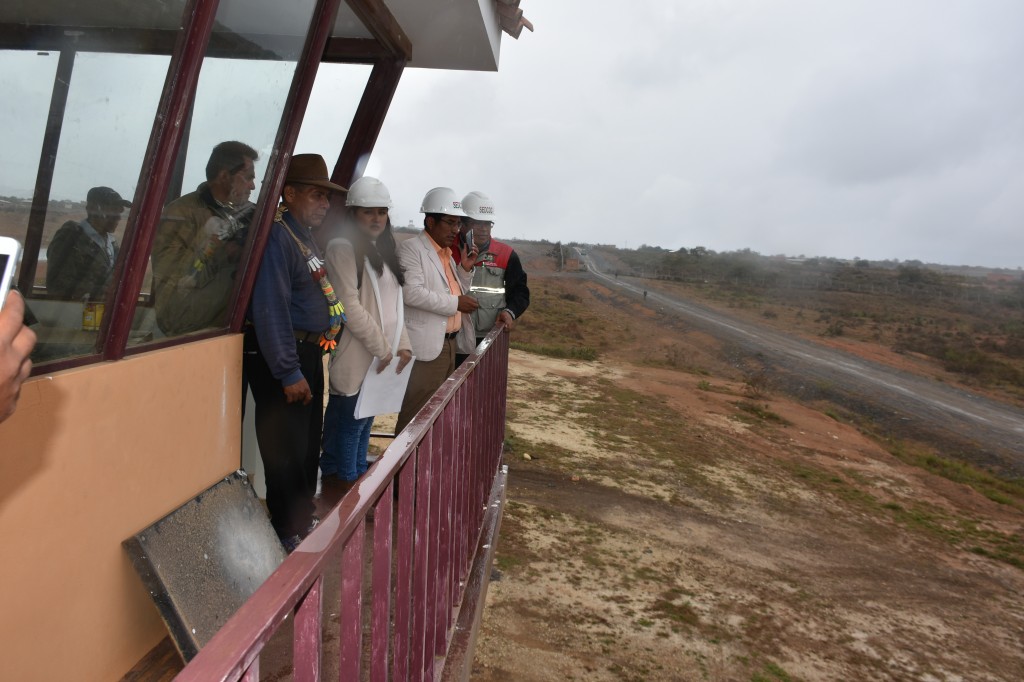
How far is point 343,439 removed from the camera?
4105mm

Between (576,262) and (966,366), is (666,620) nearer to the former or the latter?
(966,366)

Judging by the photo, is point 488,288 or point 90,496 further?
point 488,288

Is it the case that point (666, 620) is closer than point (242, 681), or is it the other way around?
point (242, 681)

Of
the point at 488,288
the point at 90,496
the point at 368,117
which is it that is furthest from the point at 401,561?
the point at 488,288

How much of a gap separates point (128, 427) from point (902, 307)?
53.5 metres

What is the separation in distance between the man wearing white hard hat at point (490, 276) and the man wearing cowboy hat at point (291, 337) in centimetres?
175

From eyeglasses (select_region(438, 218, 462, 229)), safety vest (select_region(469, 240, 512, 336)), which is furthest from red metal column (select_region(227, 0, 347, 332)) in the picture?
safety vest (select_region(469, 240, 512, 336))

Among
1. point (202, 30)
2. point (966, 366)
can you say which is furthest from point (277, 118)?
point (966, 366)

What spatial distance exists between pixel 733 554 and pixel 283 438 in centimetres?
425

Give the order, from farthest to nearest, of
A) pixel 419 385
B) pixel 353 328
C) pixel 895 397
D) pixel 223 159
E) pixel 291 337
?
pixel 895 397
pixel 419 385
pixel 353 328
pixel 291 337
pixel 223 159

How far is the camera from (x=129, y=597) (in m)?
2.33

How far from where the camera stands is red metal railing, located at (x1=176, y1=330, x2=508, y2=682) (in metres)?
0.91

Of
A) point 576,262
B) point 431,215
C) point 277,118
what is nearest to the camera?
point 277,118

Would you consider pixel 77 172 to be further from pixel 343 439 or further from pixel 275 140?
pixel 343 439
